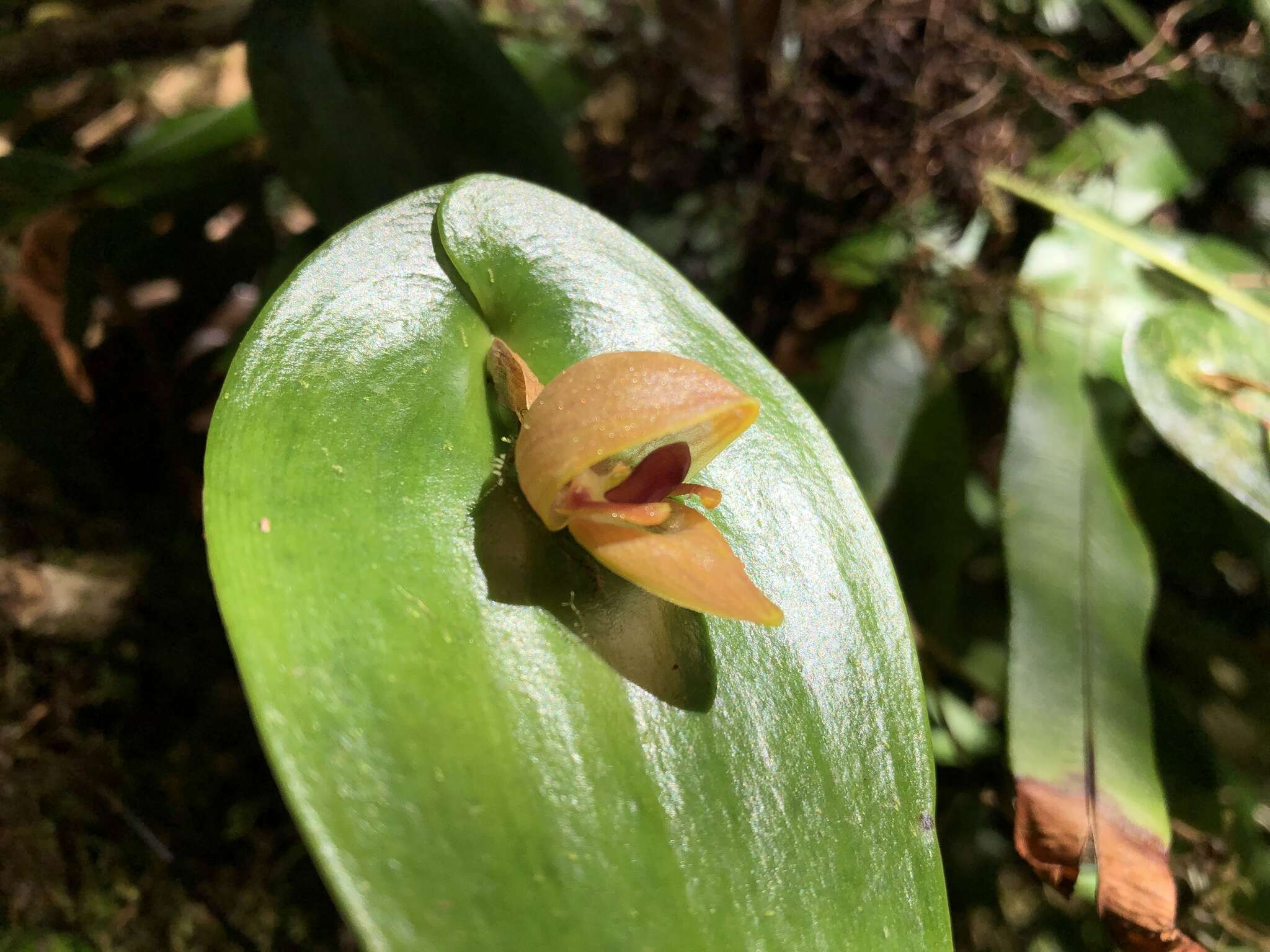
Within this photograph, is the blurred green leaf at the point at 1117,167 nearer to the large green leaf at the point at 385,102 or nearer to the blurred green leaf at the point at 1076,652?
the blurred green leaf at the point at 1076,652

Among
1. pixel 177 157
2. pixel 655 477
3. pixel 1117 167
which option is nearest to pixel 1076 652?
pixel 655 477

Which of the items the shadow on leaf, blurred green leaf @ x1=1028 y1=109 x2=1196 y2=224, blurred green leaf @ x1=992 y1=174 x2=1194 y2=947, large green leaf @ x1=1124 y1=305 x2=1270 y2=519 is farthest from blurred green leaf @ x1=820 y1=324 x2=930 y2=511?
the shadow on leaf

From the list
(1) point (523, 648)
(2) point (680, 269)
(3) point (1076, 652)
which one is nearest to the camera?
(1) point (523, 648)

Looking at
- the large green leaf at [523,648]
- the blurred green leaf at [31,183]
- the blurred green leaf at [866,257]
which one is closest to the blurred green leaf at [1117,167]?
the blurred green leaf at [866,257]

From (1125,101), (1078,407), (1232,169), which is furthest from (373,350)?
(1232,169)

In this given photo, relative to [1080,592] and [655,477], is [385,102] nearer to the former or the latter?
[655,477]

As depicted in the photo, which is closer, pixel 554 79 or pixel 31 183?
pixel 31 183

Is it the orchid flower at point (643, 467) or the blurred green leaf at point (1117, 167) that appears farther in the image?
the blurred green leaf at point (1117, 167)
